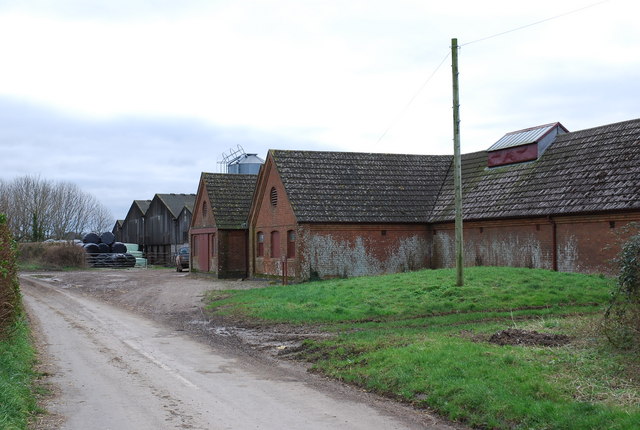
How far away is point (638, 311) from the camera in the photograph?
10.4 m

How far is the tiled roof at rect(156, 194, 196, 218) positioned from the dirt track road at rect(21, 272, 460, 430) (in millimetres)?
52253

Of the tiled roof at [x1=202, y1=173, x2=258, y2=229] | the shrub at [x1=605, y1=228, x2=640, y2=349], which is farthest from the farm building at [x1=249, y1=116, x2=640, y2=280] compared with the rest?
the shrub at [x1=605, y1=228, x2=640, y2=349]

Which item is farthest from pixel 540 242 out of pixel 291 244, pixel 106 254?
pixel 106 254

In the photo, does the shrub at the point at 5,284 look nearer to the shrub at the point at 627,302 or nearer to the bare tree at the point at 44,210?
the shrub at the point at 627,302

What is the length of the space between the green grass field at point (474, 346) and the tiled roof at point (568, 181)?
4137mm

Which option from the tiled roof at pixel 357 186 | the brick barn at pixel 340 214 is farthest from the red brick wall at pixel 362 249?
the tiled roof at pixel 357 186

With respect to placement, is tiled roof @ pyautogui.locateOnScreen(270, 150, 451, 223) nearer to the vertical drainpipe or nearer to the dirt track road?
the vertical drainpipe

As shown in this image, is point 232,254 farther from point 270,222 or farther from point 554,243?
point 554,243

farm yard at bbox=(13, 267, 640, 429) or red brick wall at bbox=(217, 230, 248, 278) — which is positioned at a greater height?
red brick wall at bbox=(217, 230, 248, 278)

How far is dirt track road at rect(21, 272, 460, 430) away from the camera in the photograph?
8.73m

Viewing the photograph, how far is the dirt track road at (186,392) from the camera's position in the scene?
873 cm

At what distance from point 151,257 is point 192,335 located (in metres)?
56.2

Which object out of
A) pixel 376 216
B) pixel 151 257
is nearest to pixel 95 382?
pixel 376 216

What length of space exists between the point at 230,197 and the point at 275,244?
7.36 metres
